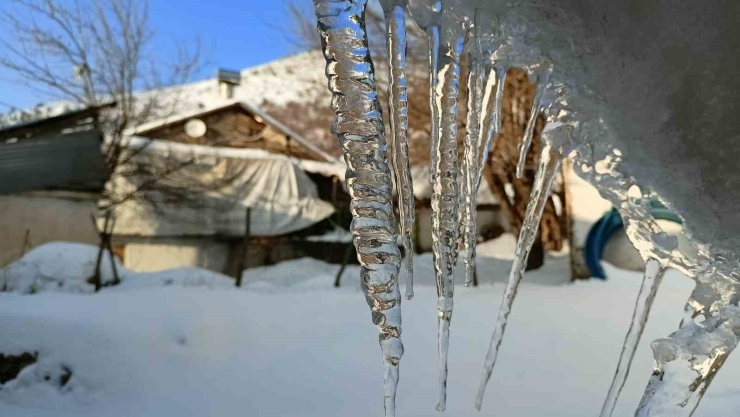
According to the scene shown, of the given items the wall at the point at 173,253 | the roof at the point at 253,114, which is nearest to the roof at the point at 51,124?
the roof at the point at 253,114

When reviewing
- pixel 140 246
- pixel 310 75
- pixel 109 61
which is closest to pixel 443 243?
pixel 310 75

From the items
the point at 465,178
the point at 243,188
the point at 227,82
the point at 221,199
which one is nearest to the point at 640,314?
the point at 465,178

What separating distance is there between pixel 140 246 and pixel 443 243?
1138cm

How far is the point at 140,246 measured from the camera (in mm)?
11742

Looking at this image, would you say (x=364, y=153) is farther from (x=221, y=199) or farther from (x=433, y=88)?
(x=221, y=199)

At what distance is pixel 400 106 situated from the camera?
142cm

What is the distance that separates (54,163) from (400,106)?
9087mm

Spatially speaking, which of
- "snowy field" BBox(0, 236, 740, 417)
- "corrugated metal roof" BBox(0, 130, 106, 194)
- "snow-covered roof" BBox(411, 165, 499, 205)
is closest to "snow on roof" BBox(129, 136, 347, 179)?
"corrugated metal roof" BBox(0, 130, 106, 194)

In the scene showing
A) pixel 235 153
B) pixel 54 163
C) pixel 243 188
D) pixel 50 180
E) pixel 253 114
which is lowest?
pixel 243 188

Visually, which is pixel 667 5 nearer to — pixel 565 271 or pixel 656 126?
pixel 656 126

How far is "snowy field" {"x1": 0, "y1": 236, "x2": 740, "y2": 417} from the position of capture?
9.77 feet

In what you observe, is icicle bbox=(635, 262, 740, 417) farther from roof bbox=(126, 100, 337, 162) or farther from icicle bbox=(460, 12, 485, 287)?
roof bbox=(126, 100, 337, 162)

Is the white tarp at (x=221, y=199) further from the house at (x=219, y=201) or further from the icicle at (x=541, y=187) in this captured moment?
the icicle at (x=541, y=187)

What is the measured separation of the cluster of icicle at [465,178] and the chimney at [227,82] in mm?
14436
